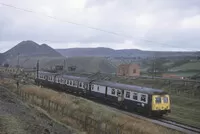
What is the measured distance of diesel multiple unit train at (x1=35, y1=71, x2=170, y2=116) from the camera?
29.8 metres

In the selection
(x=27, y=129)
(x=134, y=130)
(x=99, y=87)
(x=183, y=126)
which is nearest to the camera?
(x=27, y=129)

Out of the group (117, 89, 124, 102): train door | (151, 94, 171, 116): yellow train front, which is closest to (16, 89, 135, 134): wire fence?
(117, 89, 124, 102): train door

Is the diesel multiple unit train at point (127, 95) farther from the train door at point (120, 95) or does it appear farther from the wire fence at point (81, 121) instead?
the wire fence at point (81, 121)

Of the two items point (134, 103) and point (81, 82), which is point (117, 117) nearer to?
point (134, 103)

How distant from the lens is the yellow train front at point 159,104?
1161 inches

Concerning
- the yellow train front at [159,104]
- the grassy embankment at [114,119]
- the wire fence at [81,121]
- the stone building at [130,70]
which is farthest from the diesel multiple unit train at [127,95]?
the stone building at [130,70]

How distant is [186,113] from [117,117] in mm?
12149

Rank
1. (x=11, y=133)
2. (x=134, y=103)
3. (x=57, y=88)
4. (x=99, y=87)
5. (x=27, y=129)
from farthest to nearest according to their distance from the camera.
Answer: (x=57, y=88)
(x=99, y=87)
(x=134, y=103)
(x=27, y=129)
(x=11, y=133)

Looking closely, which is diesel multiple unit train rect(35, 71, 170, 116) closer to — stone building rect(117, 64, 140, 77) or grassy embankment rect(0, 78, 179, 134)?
grassy embankment rect(0, 78, 179, 134)

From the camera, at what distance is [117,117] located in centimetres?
2653

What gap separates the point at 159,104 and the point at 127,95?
3738mm

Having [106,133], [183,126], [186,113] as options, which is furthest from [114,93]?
[106,133]

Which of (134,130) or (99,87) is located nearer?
(134,130)

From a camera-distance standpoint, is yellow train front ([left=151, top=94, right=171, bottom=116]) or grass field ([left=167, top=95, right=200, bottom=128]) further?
grass field ([left=167, top=95, right=200, bottom=128])
